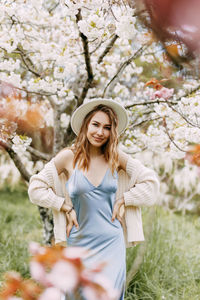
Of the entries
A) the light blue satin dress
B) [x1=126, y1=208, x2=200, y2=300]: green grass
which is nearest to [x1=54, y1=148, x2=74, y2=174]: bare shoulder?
the light blue satin dress

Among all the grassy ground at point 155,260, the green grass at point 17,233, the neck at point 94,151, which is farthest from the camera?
the green grass at point 17,233

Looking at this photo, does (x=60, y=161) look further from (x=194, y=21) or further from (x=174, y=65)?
(x=194, y=21)

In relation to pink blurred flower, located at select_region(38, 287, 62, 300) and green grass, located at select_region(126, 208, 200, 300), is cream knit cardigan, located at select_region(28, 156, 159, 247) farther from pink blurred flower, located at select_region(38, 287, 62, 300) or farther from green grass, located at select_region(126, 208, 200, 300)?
pink blurred flower, located at select_region(38, 287, 62, 300)

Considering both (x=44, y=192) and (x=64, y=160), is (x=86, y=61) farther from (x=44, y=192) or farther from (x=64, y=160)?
(x=44, y=192)

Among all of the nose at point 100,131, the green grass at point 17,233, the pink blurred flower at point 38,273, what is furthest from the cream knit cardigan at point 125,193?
the pink blurred flower at point 38,273

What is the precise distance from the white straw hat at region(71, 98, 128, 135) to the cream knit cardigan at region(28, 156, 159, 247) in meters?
0.29

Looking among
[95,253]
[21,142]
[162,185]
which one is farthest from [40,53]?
[162,185]

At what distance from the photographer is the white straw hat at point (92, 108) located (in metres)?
2.41

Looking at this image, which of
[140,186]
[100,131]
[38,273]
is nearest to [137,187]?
[140,186]

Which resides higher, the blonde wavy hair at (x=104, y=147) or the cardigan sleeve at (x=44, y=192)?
the blonde wavy hair at (x=104, y=147)

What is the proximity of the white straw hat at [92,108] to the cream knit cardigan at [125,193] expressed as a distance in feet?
0.94

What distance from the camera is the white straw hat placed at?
2411 millimetres

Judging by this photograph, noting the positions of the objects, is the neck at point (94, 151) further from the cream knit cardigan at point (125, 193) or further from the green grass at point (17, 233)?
the green grass at point (17, 233)

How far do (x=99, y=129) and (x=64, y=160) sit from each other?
33 centimetres
